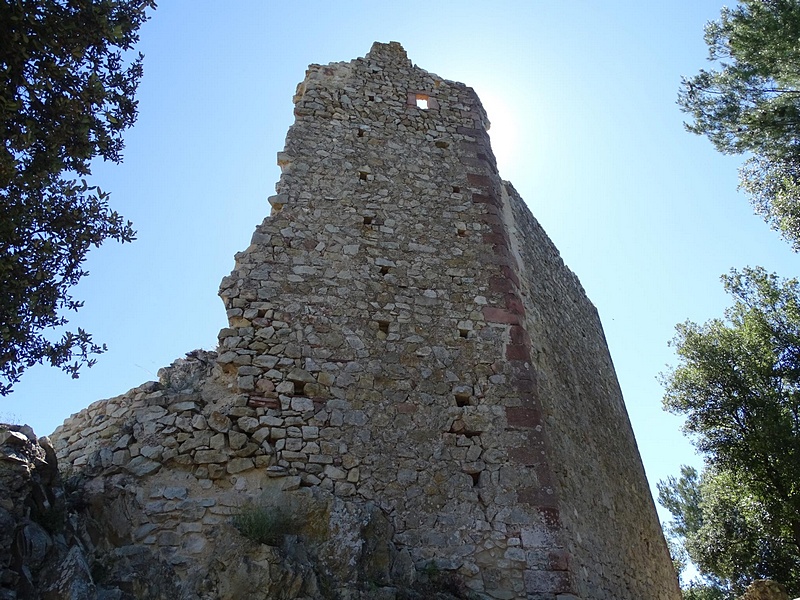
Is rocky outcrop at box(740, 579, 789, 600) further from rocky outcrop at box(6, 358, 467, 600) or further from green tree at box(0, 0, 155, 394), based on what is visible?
green tree at box(0, 0, 155, 394)

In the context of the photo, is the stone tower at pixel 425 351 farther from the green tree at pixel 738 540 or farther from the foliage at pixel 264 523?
the green tree at pixel 738 540

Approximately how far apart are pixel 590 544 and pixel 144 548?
15.5ft

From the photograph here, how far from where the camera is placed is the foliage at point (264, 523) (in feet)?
18.0

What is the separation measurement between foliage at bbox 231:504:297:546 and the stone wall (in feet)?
0.46

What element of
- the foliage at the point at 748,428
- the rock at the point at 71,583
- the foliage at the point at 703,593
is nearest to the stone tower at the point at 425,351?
the rock at the point at 71,583

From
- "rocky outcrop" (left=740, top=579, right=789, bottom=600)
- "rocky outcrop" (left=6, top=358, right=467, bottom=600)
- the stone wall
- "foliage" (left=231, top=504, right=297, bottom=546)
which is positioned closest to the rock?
"rocky outcrop" (left=6, top=358, right=467, bottom=600)

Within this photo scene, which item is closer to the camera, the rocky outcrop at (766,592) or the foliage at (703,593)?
the rocky outcrop at (766,592)

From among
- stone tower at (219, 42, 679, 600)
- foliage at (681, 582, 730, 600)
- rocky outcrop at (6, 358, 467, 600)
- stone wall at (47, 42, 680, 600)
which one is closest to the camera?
rocky outcrop at (6, 358, 467, 600)

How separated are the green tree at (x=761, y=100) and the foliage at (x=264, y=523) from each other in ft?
30.3

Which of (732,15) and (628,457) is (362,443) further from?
(732,15)

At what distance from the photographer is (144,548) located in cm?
557

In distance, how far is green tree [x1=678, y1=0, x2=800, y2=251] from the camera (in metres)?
9.86

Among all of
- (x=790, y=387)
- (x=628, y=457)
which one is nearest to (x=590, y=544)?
(x=628, y=457)

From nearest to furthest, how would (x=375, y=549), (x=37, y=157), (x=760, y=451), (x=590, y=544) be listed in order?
(x=37, y=157) < (x=375, y=549) < (x=590, y=544) < (x=760, y=451)
